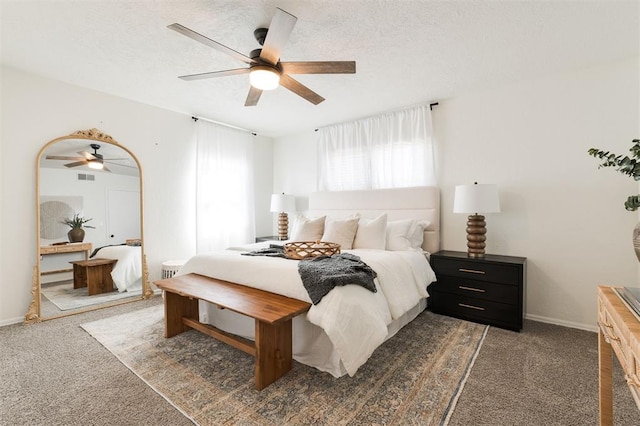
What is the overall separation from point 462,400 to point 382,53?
8.72ft

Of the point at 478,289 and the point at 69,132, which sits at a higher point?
the point at 69,132

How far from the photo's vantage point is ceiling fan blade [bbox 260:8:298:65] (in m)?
1.71

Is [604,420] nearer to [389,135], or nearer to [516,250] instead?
[516,250]

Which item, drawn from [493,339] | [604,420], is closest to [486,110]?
[493,339]

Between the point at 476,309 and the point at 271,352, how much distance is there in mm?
2134

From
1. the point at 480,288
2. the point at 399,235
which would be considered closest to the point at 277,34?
the point at 399,235

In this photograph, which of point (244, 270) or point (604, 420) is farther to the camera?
point (244, 270)

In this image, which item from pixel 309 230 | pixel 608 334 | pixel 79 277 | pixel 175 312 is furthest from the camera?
pixel 309 230

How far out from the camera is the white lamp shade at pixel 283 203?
4828 mm

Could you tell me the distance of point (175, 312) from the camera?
2629mm

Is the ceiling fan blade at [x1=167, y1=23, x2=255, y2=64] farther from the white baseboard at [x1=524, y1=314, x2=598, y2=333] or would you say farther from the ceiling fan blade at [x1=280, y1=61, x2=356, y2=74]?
the white baseboard at [x1=524, y1=314, x2=598, y2=333]

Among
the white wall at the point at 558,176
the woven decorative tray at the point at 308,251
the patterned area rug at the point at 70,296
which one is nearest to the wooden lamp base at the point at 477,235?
the white wall at the point at 558,176

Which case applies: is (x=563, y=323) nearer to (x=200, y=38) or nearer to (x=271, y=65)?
(x=271, y=65)

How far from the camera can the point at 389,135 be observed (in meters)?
4.03
